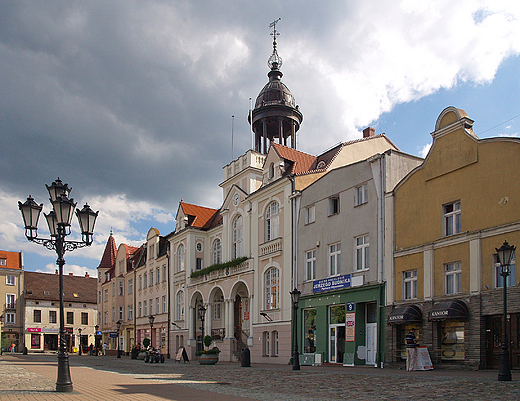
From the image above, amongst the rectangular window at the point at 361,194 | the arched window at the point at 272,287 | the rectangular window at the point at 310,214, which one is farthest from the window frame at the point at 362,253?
the arched window at the point at 272,287

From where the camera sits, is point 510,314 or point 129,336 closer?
point 510,314

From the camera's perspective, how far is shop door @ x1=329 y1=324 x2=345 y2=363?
2803 centimetres

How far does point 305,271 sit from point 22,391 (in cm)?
1902

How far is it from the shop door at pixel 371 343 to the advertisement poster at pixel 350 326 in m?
0.72

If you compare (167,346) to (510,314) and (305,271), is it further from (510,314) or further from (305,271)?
(510,314)

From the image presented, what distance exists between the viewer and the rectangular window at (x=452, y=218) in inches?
888

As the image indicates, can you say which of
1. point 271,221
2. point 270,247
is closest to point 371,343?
point 270,247

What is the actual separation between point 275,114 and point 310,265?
15.0 metres

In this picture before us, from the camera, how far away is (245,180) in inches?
1654

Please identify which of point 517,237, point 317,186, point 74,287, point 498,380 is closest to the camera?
point 498,380

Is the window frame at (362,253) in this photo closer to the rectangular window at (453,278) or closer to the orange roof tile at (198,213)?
the rectangular window at (453,278)

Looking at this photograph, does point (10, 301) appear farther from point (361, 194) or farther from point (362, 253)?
point (361, 194)

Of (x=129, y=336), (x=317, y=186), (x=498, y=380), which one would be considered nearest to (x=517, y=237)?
(x=498, y=380)

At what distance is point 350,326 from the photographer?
2706cm
